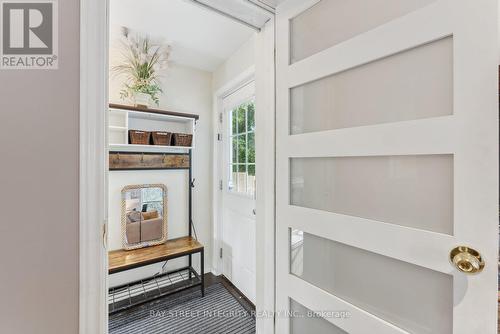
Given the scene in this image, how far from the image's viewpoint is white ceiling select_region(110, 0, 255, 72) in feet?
5.24

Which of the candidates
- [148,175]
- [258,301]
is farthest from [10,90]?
[148,175]

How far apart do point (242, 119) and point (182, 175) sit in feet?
3.02

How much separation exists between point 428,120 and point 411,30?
0.30 m

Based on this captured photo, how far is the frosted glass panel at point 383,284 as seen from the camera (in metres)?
0.69

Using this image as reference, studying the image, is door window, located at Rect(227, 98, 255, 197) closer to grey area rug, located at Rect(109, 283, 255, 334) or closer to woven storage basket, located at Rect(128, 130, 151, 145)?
woven storage basket, located at Rect(128, 130, 151, 145)

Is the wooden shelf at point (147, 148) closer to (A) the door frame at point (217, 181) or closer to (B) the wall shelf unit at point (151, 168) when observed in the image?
(B) the wall shelf unit at point (151, 168)

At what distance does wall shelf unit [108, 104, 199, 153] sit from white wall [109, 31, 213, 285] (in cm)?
16

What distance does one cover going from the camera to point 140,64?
205 cm

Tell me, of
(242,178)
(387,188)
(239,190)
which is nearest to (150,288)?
(239,190)

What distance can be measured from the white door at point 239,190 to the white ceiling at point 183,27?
1.46ft

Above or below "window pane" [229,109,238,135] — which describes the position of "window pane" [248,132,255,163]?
below

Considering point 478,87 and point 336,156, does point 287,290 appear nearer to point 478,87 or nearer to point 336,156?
Result: point 336,156

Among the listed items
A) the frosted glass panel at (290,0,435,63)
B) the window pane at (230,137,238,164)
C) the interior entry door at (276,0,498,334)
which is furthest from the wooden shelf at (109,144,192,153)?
the frosted glass panel at (290,0,435,63)

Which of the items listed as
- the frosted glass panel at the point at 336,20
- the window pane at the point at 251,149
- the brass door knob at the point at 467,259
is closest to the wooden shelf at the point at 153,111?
the window pane at the point at 251,149
